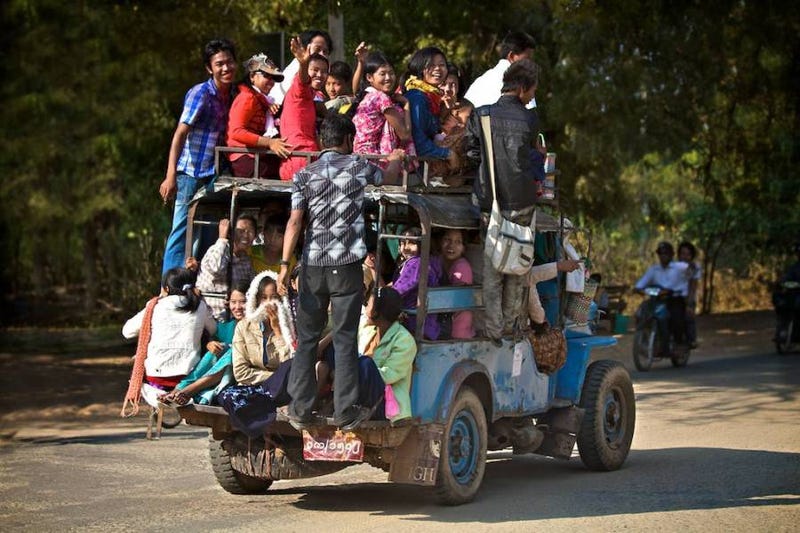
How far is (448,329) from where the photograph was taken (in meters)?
9.19

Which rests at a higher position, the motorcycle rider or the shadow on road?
the motorcycle rider

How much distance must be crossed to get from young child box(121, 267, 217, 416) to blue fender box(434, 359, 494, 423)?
160cm

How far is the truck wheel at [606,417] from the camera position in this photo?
1043cm

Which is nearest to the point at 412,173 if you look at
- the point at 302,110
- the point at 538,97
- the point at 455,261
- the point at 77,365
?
the point at 455,261

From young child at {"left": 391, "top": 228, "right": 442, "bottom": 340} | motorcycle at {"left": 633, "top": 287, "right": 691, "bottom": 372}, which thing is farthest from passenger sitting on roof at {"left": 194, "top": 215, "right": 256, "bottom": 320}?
motorcycle at {"left": 633, "top": 287, "right": 691, "bottom": 372}

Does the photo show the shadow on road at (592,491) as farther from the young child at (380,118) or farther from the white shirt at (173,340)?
the young child at (380,118)

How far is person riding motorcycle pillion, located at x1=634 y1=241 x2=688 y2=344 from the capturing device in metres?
19.2

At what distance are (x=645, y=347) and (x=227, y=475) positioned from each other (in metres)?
10.6

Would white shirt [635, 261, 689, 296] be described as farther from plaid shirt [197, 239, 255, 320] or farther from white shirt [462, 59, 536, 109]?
plaid shirt [197, 239, 255, 320]

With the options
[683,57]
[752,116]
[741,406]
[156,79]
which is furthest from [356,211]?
[752,116]

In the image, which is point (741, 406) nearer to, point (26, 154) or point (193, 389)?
point (193, 389)

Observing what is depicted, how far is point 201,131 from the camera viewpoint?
32.8ft

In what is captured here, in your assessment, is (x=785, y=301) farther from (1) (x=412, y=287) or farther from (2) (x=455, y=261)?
(1) (x=412, y=287)

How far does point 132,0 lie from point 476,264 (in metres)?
10.9
